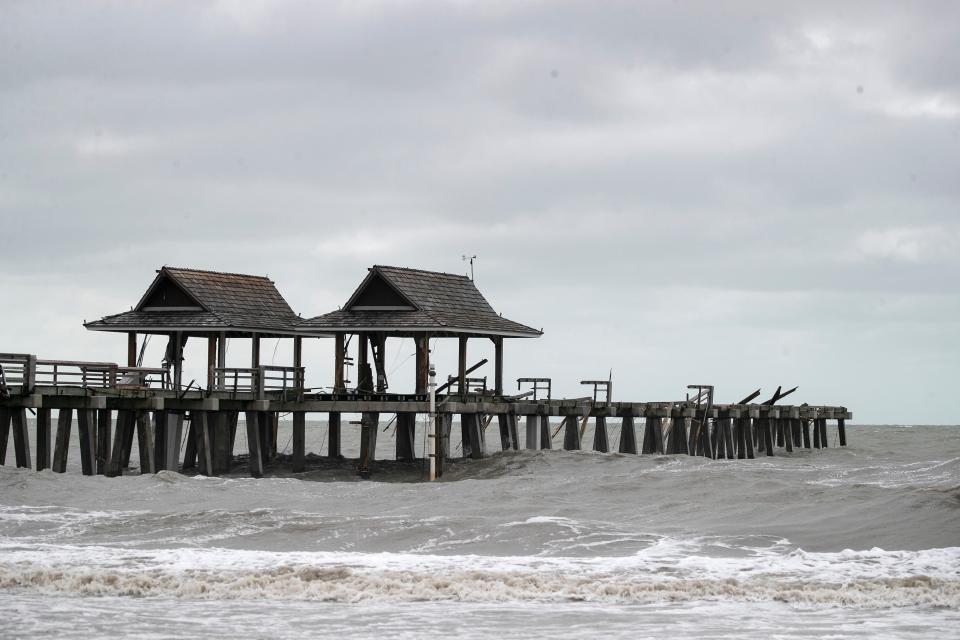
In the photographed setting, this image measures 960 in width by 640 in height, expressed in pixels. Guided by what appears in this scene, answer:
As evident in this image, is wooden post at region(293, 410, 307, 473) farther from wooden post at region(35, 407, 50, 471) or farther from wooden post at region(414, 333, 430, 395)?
wooden post at region(35, 407, 50, 471)

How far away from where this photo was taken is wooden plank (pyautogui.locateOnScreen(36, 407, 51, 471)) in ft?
118

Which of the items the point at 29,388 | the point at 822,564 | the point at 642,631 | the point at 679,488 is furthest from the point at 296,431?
the point at 642,631

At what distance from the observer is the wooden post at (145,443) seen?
3700 centimetres

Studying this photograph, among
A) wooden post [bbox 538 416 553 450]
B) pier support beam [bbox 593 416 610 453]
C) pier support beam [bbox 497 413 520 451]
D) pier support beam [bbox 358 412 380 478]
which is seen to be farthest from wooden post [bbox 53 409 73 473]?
pier support beam [bbox 593 416 610 453]

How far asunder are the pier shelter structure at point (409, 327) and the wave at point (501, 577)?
17109 mm

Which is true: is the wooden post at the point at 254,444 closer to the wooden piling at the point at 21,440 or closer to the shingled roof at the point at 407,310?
the shingled roof at the point at 407,310

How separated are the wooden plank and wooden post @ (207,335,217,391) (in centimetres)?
451

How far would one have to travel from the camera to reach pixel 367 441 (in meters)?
40.2

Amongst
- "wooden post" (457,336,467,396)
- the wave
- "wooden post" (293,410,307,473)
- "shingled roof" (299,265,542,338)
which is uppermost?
"shingled roof" (299,265,542,338)

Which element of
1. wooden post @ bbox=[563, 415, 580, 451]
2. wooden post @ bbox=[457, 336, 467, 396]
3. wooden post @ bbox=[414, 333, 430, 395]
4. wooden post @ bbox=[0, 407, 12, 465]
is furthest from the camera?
wooden post @ bbox=[563, 415, 580, 451]

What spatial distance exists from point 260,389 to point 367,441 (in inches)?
127

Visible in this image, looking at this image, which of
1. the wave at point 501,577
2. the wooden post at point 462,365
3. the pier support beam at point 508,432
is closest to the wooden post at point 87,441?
the wooden post at point 462,365

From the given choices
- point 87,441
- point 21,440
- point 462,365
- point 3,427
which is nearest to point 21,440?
point 21,440

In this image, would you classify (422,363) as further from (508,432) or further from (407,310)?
(508,432)
